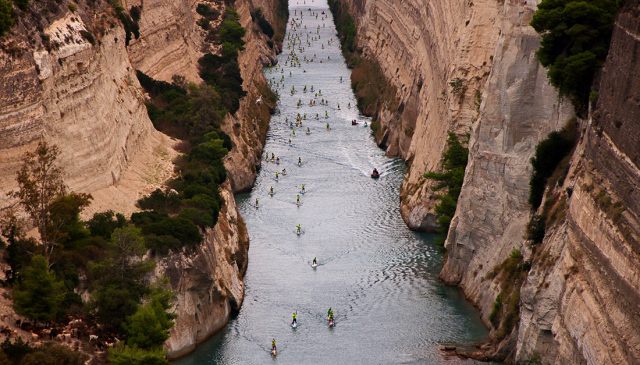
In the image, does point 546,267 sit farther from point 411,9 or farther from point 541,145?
point 411,9

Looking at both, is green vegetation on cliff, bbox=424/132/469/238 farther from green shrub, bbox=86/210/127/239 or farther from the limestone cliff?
green shrub, bbox=86/210/127/239

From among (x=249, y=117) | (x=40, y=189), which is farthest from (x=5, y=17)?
(x=249, y=117)

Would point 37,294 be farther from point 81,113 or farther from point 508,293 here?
point 508,293

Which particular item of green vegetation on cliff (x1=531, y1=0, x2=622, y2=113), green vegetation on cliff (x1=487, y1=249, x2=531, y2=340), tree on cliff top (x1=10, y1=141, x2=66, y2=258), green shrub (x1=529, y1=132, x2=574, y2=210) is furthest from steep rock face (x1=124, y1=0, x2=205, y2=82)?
green vegetation on cliff (x1=531, y1=0, x2=622, y2=113)

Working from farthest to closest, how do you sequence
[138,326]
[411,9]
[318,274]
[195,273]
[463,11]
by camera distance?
[411,9]
[463,11]
[318,274]
[195,273]
[138,326]

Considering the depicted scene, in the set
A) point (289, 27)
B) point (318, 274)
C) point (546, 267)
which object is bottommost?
point (289, 27)

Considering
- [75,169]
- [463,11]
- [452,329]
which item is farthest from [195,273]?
[463,11]
